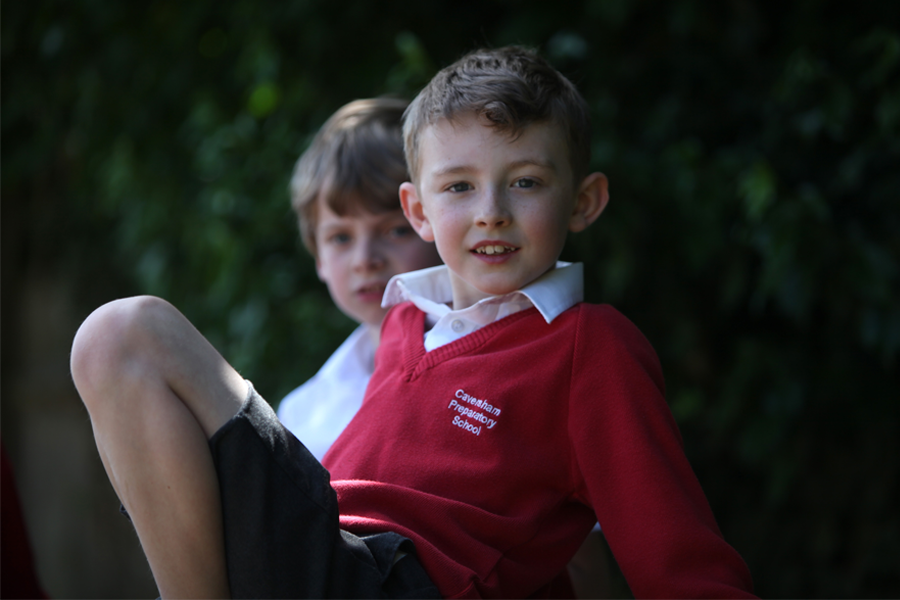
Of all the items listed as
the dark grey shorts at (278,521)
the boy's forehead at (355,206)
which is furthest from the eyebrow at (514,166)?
the boy's forehead at (355,206)

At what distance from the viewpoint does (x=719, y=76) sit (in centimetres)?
228

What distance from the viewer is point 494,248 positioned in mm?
1188

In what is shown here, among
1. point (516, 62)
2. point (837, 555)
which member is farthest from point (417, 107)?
point (837, 555)

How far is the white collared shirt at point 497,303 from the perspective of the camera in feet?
3.84

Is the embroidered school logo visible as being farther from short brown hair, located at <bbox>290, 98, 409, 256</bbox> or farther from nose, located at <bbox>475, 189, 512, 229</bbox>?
short brown hair, located at <bbox>290, 98, 409, 256</bbox>

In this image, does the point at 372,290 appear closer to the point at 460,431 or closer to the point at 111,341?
the point at 460,431

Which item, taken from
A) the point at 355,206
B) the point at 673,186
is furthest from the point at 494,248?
the point at 673,186

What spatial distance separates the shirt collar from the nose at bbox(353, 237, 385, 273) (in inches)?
12.2

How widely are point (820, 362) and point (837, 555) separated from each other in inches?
27.0

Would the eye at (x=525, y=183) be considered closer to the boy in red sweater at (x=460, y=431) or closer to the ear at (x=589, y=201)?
the boy in red sweater at (x=460, y=431)

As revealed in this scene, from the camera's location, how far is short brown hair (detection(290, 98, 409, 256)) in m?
1.72

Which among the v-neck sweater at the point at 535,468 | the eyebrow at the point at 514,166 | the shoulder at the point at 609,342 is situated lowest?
the v-neck sweater at the point at 535,468

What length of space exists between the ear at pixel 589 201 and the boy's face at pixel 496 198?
0.04 m

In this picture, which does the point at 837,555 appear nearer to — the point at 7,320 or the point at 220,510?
the point at 220,510
